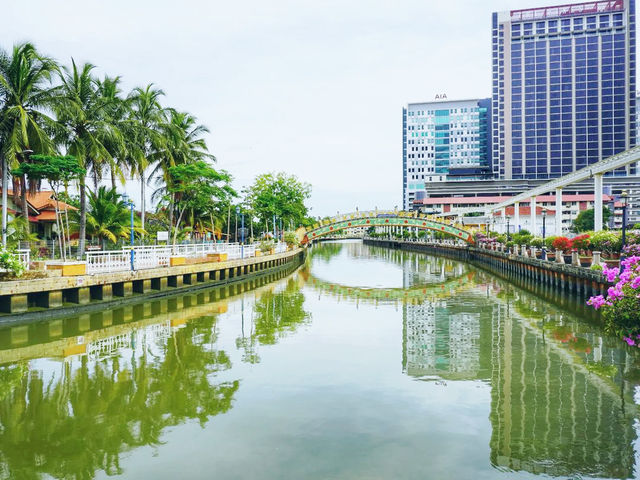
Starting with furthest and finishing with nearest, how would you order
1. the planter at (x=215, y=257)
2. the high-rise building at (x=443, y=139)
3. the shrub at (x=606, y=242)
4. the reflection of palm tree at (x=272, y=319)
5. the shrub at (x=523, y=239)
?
the high-rise building at (x=443, y=139)
the shrub at (x=523, y=239)
the planter at (x=215, y=257)
the shrub at (x=606, y=242)
the reflection of palm tree at (x=272, y=319)

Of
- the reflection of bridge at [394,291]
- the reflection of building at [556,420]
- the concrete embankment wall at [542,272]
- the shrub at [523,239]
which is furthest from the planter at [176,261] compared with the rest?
the shrub at [523,239]

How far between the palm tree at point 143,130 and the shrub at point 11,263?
676 inches

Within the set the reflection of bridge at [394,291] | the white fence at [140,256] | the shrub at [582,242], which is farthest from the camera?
the reflection of bridge at [394,291]

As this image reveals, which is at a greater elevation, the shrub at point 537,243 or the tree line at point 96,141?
the tree line at point 96,141

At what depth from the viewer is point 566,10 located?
12469cm

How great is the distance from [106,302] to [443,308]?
45.6 ft

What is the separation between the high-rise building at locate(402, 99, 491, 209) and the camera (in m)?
148

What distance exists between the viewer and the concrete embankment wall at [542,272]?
76.6 feet

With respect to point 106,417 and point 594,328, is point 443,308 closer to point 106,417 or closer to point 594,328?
point 594,328

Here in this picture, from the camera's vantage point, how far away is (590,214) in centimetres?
8506

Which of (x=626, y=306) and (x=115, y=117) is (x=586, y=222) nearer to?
(x=115, y=117)

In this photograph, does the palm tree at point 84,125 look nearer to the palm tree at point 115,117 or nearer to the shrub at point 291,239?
the palm tree at point 115,117

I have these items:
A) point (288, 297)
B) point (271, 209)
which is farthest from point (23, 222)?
point (271, 209)

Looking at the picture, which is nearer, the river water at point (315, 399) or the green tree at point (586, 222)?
the river water at point (315, 399)
